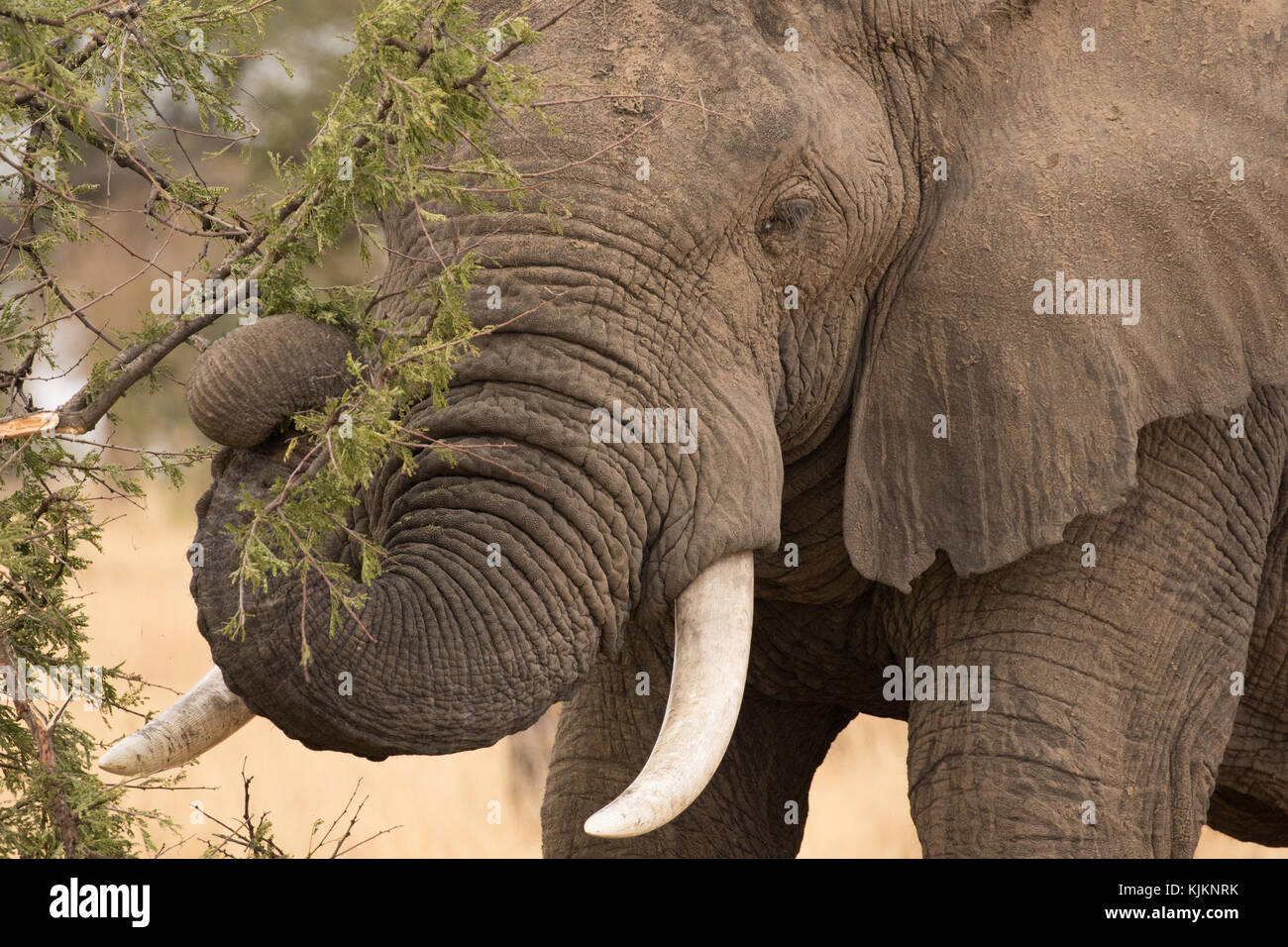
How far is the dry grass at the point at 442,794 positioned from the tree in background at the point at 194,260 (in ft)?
13.3

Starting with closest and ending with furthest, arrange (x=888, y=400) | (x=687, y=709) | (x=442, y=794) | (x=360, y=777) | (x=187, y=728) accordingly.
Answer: (x=687, y=709) → (x=187, y=728) → (x=888, y=400) → (x=360, y=777) → (x=442, y=794)

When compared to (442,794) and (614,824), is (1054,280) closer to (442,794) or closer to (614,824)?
(614,824)

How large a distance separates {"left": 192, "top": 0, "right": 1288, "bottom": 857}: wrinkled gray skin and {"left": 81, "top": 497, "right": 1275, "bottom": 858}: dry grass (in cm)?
441

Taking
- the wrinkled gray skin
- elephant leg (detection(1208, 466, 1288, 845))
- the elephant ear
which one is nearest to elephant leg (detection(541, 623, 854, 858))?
the wrinkled gray skin

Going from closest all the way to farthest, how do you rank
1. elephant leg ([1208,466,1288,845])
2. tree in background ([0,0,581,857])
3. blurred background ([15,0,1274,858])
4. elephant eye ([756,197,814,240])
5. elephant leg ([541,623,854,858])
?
tree in background ([0,0,581,857])
elephant eye ([756,197,814,240])
elephant leg ([1208,466,1288,845])
elephant leg ([541,623,854,858])
blurred background ([15,0,1274,858])

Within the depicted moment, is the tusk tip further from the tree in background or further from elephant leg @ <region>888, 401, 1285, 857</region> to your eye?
elephant leg @ <region>888, 401, 1285, 857</region>

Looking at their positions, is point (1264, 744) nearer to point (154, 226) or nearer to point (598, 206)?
point (598, 206)

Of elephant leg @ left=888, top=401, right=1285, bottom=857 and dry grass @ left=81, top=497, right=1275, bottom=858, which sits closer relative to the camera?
elephant leg @ left=888, top=401, right=1285, bottom=857

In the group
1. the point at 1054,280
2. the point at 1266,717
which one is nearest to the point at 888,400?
the point at 1054,280

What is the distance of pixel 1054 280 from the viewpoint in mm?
3832

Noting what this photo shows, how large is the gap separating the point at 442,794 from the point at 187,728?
5196 mm

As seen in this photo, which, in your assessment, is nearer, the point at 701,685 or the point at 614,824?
the point at 614,824

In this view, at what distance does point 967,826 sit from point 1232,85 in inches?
68.1

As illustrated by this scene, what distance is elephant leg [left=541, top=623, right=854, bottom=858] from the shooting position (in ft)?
16.1
